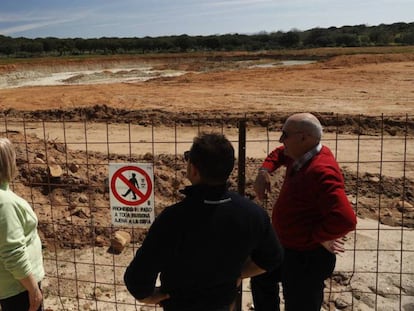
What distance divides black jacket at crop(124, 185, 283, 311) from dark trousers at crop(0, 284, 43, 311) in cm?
85

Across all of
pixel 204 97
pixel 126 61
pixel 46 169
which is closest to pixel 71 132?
pixel 204 97

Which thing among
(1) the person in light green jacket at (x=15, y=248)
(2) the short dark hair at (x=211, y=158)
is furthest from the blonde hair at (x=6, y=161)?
(2) the short dark hair at (x=211, y=158)

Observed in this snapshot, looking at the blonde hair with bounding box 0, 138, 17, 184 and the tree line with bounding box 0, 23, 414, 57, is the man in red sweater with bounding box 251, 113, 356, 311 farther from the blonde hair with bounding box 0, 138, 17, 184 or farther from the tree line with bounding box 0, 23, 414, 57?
the tree line with bounding box 0, 23, 414, 57

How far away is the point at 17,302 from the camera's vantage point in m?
2.85

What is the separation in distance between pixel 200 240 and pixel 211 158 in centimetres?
38

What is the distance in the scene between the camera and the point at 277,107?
19391 millimetres

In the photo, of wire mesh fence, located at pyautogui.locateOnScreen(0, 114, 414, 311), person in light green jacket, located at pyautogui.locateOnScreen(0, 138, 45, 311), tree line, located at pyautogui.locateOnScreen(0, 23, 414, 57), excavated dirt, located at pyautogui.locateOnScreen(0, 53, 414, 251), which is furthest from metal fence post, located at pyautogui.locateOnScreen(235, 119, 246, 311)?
tree line, located at pyautogui.locateOnScreen(0, 23, 414, 57)

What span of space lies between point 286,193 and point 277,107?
54.0 ft

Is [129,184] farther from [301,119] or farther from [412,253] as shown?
[412,253]

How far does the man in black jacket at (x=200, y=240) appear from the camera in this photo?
2240 mm

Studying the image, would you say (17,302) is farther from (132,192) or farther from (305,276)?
(305,276)

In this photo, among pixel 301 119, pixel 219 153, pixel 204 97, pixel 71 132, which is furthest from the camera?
pixel 204 97

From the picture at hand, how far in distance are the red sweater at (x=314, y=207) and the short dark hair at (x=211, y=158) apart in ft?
2.99

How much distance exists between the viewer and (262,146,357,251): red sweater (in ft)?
9.53
